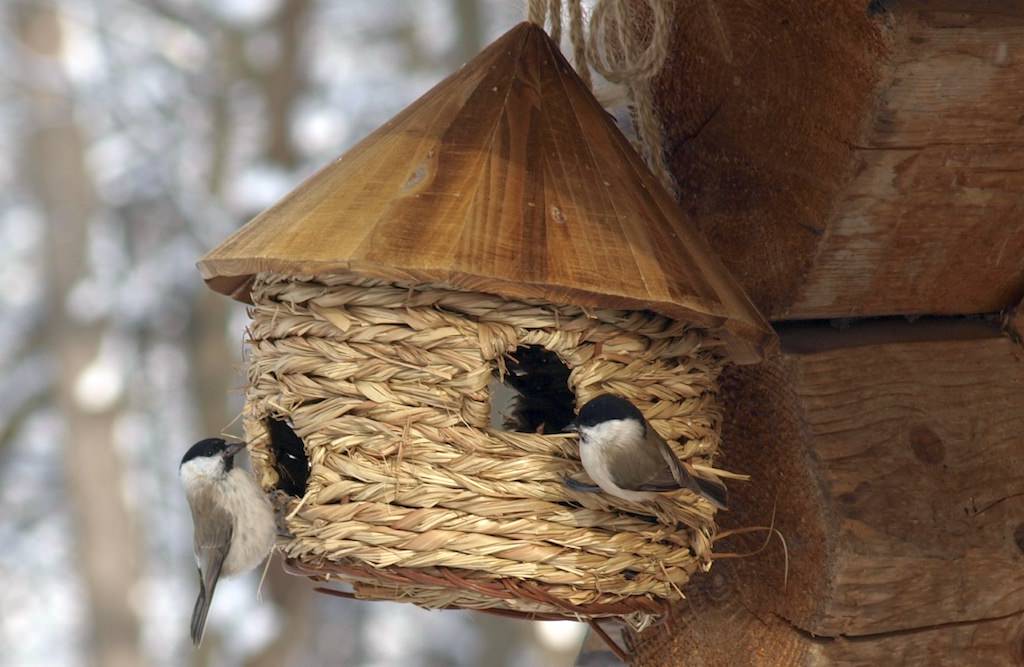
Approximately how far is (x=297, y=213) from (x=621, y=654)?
27.5 inches

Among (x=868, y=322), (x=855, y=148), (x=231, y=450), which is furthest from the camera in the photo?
(x=231, y=450)

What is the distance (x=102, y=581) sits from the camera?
534 centimetres

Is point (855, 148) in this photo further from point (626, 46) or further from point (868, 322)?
point (626, 46)

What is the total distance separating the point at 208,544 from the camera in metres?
1.91

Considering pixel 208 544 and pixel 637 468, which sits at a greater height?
pixel 637 468

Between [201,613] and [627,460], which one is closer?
[627,460]

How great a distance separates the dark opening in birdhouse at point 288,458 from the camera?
60.5 inches

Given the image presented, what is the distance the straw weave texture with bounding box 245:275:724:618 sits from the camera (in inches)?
49.1

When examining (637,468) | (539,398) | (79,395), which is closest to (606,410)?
(637,468)

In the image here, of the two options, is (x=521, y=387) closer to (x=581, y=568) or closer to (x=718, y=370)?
(x=718, y=370)

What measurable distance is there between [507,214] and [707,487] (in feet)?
1.20

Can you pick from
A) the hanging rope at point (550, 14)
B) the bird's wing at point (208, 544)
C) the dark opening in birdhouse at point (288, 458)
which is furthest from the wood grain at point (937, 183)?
the bird's wing at point (208, 544)

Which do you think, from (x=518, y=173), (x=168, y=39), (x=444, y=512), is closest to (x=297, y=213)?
(x=518, y=173)

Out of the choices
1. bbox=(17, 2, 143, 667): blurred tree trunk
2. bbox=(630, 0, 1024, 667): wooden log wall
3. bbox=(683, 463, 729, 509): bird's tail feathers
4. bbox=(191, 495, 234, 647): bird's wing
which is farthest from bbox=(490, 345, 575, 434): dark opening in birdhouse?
bbox=(17, 2, 143, 667): blurred tree trunk
